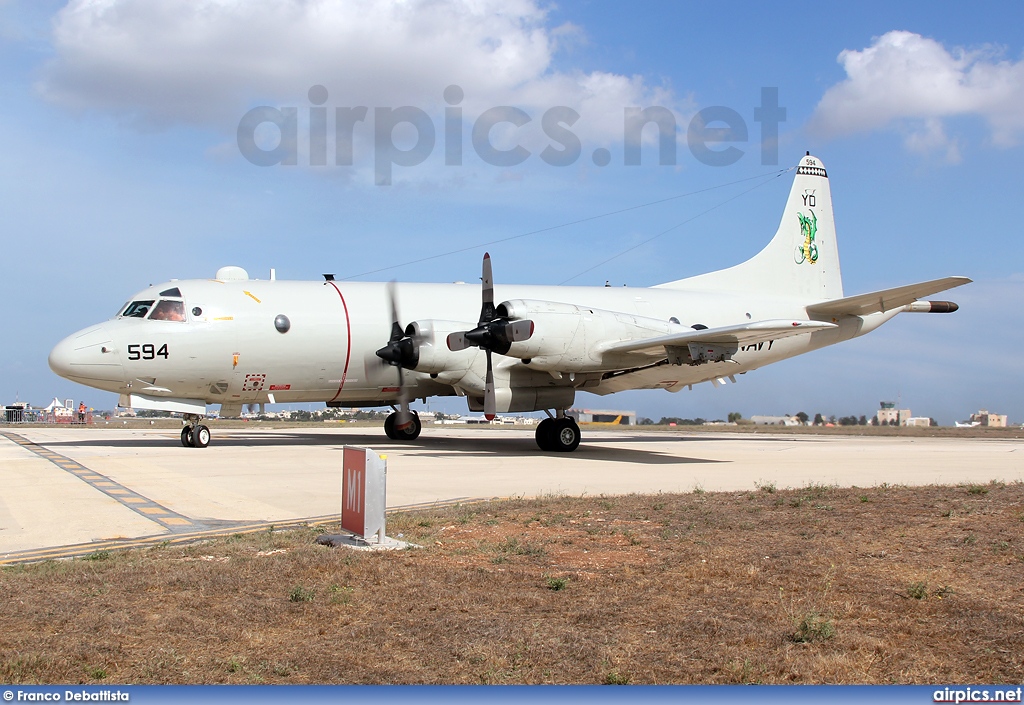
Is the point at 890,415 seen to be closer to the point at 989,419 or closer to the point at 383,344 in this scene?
the point at 989,419

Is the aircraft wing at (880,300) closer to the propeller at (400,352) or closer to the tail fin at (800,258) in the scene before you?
the tail fin at (800,258)

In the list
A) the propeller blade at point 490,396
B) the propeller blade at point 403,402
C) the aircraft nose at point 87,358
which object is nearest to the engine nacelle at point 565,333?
the propeller blade at point 490,396

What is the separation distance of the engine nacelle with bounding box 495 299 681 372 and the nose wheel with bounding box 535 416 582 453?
6.15ft

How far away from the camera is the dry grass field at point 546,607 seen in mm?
4789

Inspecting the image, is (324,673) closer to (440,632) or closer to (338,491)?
(440,632)

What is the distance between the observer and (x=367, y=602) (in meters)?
6.19

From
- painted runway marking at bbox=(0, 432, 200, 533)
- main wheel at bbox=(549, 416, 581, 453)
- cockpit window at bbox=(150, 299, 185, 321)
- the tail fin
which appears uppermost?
the tail fin

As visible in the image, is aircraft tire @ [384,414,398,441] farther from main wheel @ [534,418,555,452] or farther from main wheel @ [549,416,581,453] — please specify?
main wheel @ [549,416,581,453]

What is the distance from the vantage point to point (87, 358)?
20500 millimetres

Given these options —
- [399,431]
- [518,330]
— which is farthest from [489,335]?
[399,431]

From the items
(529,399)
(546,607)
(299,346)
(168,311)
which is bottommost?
(546,607)

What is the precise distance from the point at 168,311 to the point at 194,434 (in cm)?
Answer: 340

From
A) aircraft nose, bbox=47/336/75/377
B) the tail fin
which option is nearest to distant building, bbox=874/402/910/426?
the tail fin

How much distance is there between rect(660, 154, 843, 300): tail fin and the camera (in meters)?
28.8
